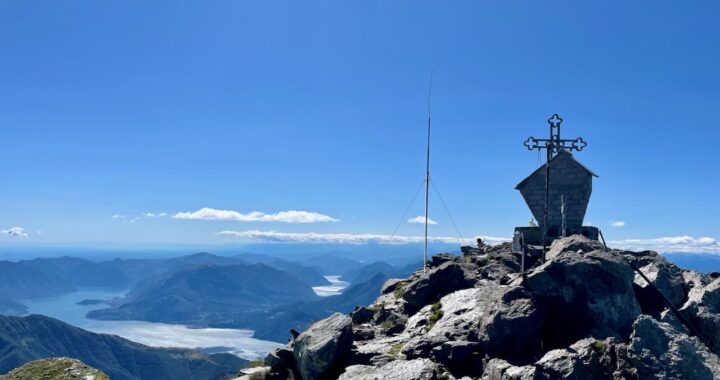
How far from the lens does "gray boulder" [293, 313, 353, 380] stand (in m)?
19.7

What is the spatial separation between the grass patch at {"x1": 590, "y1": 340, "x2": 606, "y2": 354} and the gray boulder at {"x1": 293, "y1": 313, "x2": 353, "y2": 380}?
31.0 ft

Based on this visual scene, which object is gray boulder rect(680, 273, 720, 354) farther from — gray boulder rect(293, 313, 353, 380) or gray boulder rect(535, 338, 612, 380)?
gray boulder rect(293, 313, 353, 380)

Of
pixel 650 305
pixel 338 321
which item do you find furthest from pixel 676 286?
pixel 338 321

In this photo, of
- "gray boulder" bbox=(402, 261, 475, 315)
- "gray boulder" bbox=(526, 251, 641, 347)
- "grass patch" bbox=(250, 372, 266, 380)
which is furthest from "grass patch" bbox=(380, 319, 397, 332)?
"gray boulder" bbox=(526, 251, 641, 347)

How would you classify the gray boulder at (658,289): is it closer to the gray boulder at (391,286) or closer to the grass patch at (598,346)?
the grass patch at (598,346)

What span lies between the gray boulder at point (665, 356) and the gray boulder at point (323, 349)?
10.3 metres

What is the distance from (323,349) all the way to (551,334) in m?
8.92

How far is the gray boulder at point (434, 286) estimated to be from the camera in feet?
87.3

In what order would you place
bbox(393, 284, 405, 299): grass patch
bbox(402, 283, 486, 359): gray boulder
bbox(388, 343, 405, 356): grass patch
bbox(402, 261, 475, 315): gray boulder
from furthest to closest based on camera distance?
bbox(393, 284, 405, 299): grass patch
bbox(402, 261, 475, 315): gray boulder
bbox(388, 343, 405, 356): grass patch
bbox(402, 283, 486, 359): gray boulder

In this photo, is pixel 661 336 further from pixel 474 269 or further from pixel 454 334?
pixel 474 269

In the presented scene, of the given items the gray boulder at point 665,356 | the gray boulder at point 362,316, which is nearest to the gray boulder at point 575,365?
the gray boulder at point 665,356

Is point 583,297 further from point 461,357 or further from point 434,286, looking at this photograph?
point 434,286

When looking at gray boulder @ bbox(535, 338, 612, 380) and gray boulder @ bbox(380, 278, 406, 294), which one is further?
gray boulder @ bbox(380, 278, 406, 294)

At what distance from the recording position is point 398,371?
1795cm
